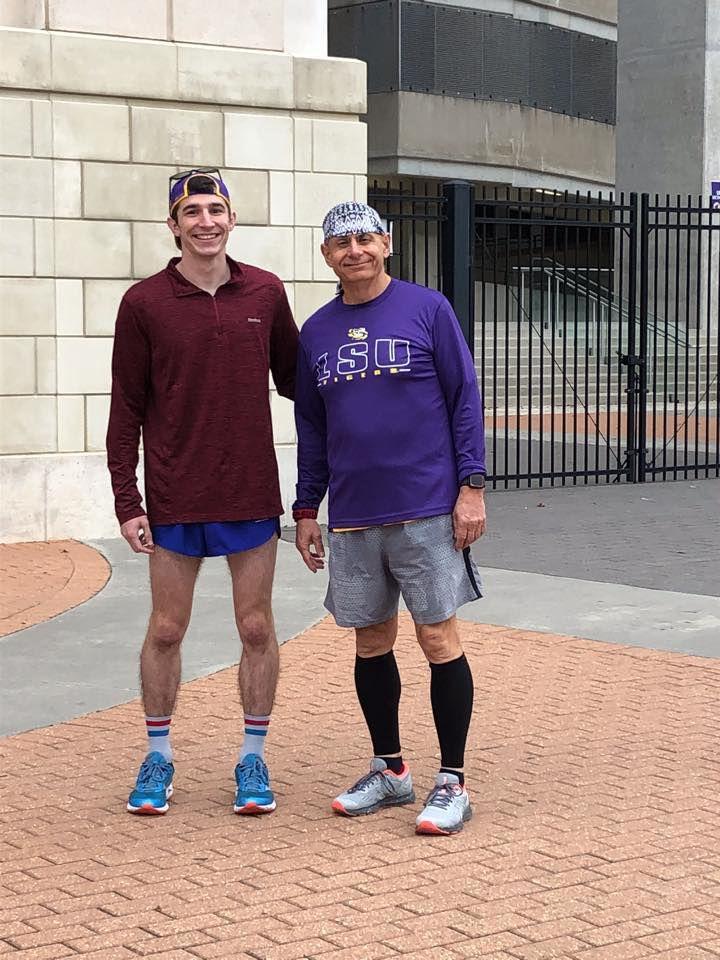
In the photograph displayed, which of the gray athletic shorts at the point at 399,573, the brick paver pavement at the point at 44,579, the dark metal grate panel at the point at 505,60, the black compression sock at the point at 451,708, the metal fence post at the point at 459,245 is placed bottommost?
the brick paver pavement at the point at 44,579

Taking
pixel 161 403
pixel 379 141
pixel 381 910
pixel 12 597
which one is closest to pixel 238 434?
pixel 161 403

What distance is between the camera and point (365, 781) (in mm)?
5191

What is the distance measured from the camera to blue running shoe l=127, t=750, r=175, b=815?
5148 millimetres

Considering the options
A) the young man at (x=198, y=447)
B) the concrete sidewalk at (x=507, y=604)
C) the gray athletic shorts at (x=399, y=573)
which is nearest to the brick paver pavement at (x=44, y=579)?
the concrete sidewalk at (x=507, y=604)

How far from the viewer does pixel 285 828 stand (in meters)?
Answer: 5.01

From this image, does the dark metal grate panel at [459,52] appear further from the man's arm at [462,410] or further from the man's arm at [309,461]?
the man's arm at [462,410]

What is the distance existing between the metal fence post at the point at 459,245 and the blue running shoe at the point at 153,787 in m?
8.79

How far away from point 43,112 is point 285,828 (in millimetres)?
7170

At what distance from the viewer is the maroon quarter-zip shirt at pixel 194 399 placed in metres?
5.08

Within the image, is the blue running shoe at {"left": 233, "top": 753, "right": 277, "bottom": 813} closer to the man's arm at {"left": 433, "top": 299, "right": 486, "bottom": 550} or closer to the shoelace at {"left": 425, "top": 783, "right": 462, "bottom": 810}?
the shoelace at {"left": 425, "top": 783, "right": 462, "bottom": 810}

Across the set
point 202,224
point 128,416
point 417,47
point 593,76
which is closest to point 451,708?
point 128,416

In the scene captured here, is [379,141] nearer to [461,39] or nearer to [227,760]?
[461,39]

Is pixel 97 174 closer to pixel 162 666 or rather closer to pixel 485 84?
pixel 162 666

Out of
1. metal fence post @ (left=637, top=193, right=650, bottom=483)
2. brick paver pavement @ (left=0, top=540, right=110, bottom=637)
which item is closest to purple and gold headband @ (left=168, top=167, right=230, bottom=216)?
brick paver pavement @ (left=0, top=540, right=110, bottom=637)
